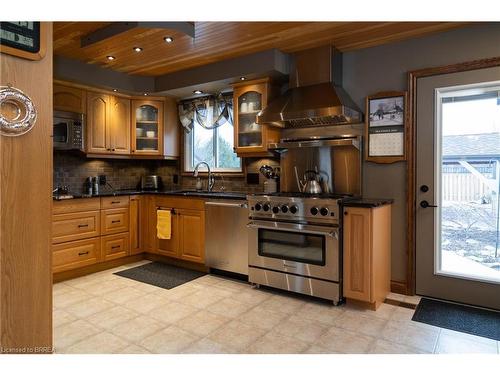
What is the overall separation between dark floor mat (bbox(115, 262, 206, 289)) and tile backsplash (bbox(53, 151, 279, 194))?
122 cm

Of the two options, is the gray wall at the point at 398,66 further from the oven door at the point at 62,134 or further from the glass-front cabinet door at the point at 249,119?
the oven door at the point at 62,134

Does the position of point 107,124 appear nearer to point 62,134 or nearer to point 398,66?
point 62,134

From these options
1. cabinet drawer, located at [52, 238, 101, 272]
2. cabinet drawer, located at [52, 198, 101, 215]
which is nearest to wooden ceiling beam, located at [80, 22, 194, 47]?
cabinet drawer, located at [52, 198, 101, 215]

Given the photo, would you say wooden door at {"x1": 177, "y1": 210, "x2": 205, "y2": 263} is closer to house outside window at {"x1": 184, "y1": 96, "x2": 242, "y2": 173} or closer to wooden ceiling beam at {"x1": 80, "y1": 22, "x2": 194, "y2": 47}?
house outside window at {"x1": 184, "y1": 96, "x2": 242, "y2": 173}

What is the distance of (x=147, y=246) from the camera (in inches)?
176

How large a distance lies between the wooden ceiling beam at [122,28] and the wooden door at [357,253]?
7.06 feet

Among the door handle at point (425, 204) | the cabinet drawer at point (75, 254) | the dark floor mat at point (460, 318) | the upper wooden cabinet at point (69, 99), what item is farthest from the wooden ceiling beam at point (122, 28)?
the dark floor mat at point (460, 318)

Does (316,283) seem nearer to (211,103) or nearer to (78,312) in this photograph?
(78,312)

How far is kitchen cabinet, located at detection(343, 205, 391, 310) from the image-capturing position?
9.25 feet

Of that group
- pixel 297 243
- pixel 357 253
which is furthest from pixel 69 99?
pixel 357 253

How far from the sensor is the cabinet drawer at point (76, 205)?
11.6 feet

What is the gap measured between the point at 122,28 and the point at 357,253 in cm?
281

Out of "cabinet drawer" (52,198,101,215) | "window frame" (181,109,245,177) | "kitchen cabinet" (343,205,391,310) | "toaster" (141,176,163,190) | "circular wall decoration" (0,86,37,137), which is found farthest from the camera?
"toaster" (141,176,163,190)

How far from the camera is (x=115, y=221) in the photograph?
4.13 metres
